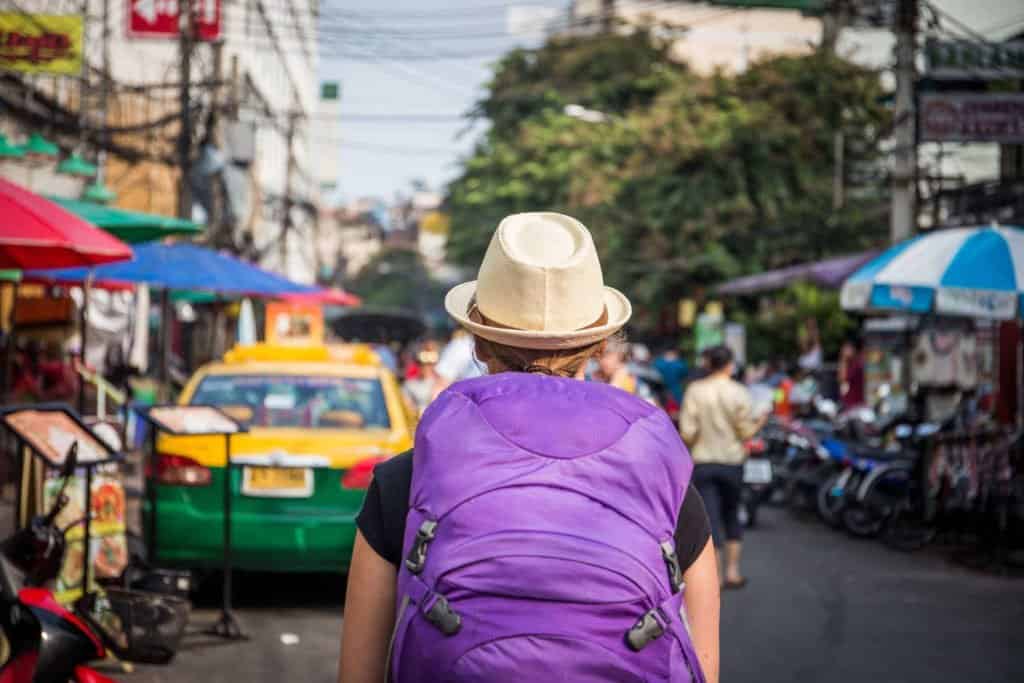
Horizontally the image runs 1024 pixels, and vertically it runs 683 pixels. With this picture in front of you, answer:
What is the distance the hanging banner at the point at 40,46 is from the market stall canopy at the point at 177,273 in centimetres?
359

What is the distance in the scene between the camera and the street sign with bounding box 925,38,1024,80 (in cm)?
1731

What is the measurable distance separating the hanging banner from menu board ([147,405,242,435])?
11590 millimetres

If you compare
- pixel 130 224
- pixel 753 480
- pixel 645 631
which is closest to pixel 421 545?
pixel 645 631

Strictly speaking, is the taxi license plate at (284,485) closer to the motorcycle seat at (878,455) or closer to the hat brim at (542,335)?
the hat brim at (542,335)

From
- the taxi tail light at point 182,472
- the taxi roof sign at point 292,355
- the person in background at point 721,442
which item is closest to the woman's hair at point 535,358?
the taxi tail light at point 182,472

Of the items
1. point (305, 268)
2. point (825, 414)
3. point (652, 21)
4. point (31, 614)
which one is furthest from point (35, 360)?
point (305, 268)

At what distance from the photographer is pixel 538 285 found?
2.48 metres

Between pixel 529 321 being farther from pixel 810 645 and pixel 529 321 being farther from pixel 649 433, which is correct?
pixel 810 645

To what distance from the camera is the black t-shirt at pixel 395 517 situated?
227 centimetres

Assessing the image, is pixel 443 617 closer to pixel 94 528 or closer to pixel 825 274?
pixel 94 528

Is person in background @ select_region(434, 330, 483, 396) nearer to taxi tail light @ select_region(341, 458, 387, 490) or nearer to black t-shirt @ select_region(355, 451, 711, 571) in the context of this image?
taxi tail light @ select_region(341, 458, 387, 490)

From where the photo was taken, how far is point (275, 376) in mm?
9484

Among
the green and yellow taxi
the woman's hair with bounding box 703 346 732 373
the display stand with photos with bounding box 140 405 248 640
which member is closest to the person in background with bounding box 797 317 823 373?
the woman's hair with bounding box 703 346 732 373

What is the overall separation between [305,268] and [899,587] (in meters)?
65.6
